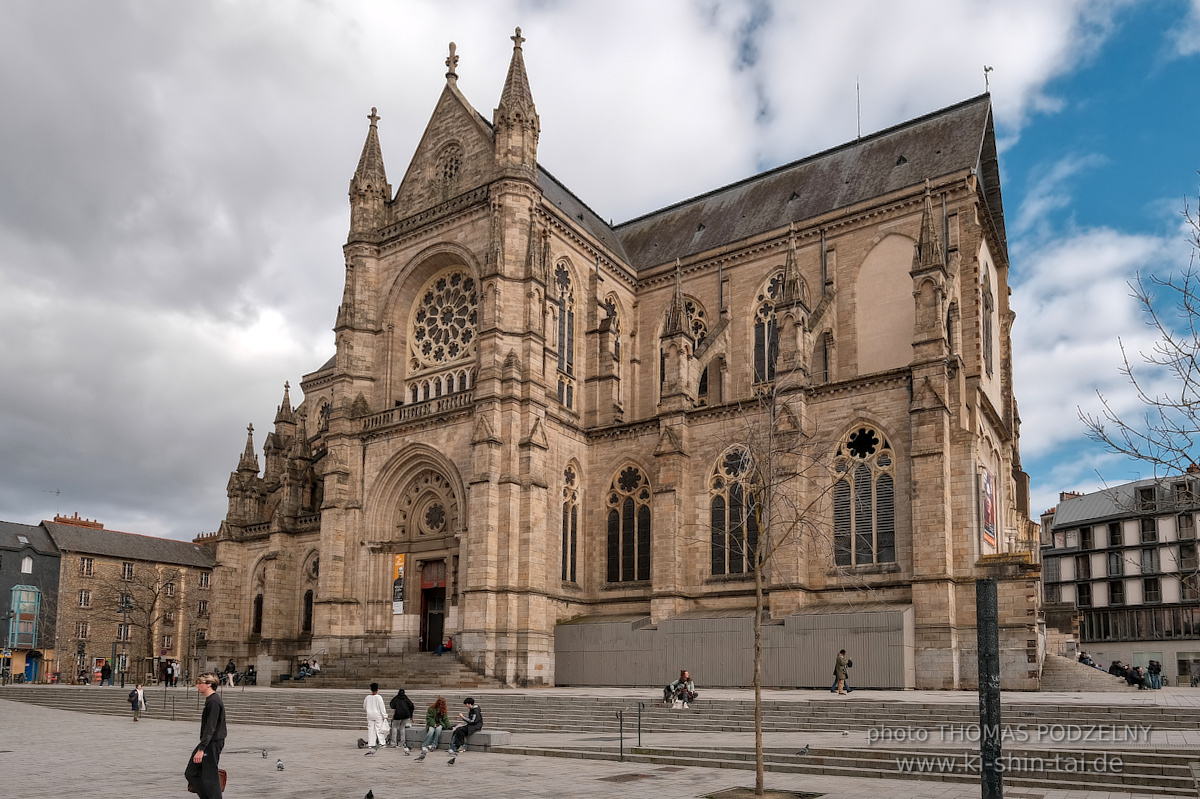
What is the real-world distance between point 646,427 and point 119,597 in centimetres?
4480

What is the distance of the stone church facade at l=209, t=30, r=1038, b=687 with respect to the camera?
30.3 m

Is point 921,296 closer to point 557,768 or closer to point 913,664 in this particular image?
point 913,664

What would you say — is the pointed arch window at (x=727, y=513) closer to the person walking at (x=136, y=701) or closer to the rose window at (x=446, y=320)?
the rose window at (x=446, y=320)

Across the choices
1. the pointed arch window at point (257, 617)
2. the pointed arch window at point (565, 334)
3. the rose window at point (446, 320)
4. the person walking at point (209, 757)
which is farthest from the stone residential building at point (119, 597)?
the person walking at point (209, 757)

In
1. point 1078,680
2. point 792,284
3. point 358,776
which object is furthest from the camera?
point 792,284

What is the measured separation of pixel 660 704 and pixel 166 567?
55607 millimetres

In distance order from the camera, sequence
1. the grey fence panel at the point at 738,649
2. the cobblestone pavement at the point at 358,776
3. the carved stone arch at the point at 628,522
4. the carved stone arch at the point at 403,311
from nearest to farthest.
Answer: the cobblestone pavement at the point at 358,776
the grey fence panel at the point at 738,649
the carved stone arch at the point at 628,522
the carved stone arch at the point at 403,311

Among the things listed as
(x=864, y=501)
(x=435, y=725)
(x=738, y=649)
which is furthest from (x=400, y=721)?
(x=864, y=501)

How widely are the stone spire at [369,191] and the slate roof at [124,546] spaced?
33950 millimetres

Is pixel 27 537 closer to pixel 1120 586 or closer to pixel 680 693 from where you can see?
pixel 680 693

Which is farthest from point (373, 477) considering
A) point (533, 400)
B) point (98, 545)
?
point (98, 545)

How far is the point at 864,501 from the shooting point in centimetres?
3148

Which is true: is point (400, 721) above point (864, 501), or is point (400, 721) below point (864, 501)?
below

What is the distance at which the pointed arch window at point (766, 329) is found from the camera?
3884cm
